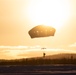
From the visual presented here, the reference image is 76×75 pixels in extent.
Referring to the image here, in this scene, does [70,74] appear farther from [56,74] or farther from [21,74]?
[21,74]

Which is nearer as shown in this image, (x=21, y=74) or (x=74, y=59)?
(x=21, y=74)

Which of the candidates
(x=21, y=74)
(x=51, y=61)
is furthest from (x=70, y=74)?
(x=51, y=61)

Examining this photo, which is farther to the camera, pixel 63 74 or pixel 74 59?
pixel 74 59

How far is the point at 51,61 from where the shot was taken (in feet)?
210

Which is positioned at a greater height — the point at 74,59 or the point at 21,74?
the point at 74,59

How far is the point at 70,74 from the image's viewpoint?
2970 centimetres

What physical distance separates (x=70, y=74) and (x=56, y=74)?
134 cm

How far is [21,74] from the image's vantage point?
3066cm

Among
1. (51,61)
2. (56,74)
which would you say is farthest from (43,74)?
(51,61)

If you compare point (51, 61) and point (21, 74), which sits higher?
point (51, 61)

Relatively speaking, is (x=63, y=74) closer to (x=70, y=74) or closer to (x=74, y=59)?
(x=70, y=74)

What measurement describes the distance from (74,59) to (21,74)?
34664mm

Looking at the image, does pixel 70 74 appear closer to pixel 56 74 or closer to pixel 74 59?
pixel 56 74

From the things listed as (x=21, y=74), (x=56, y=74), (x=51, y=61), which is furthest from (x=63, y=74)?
(x=51, y=61)
